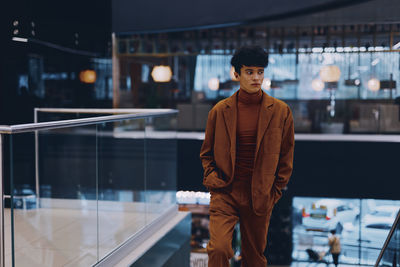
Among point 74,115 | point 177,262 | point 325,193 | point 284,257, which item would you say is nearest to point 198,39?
point 325,193

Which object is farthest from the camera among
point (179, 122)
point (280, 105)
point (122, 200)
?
point (179, 122)

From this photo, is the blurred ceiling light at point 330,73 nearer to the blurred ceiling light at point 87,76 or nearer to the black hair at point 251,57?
the blurred ceiling light at point 87,76

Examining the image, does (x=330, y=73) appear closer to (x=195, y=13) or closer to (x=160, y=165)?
(x=195, y=13)

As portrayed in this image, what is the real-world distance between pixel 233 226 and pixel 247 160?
378mm

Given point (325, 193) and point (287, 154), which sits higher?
point (287, 154)

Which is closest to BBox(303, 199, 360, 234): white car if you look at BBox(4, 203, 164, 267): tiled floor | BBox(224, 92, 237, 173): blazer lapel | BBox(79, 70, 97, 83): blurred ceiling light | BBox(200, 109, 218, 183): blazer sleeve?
BBox(79, 70, 97, 83): blurred ceiling light

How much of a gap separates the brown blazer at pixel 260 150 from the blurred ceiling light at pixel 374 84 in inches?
369

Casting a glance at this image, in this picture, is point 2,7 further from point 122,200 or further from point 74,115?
point 122,200

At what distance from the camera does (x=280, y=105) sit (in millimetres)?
2852

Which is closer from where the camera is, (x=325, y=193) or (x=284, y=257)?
(x=325, y=193)

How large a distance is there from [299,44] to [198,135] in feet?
11.3

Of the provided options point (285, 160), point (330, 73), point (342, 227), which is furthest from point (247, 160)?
point (342, 227)

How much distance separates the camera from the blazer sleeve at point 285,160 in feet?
9.47

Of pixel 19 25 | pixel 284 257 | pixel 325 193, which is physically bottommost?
pixel 284 257
